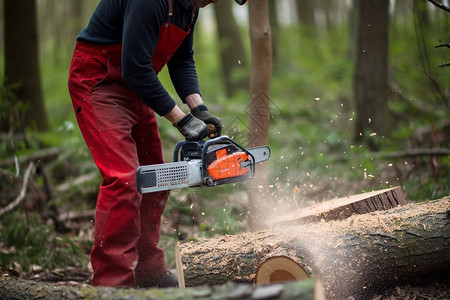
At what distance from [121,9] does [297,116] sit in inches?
244

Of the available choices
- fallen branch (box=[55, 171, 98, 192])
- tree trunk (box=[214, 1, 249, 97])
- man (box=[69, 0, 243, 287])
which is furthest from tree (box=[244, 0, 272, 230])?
tree trunk (box=[214, 1, 249, 97])

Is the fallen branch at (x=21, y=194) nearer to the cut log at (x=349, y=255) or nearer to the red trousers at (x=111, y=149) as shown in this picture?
the red trousers at (x=111, y=149)

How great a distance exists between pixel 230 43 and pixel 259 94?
7016mm

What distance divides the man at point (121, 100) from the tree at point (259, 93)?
984mm

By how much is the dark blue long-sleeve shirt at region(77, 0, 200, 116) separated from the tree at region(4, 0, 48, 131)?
12.8 feet

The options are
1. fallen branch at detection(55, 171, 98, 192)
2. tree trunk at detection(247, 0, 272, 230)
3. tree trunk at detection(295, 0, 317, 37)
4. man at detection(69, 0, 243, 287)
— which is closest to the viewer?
man at detection(69, 0, 243, 287)

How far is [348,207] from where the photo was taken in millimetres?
3080

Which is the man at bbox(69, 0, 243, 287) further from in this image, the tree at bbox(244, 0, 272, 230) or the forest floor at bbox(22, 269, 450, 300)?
the forest floor at bbox(22, 269, 450, 300)

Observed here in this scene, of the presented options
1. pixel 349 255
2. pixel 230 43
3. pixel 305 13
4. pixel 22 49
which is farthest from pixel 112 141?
pixel 305 13

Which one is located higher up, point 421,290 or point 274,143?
point 274,143

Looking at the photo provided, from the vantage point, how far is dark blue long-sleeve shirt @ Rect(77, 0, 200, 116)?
8.15 ft

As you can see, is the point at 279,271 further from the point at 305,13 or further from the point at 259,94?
the point at 305,13

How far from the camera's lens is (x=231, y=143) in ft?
9.48

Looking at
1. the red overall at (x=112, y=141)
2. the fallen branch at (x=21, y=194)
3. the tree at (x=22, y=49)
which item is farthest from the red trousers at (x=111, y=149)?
the tree at (x=22, y=49)
